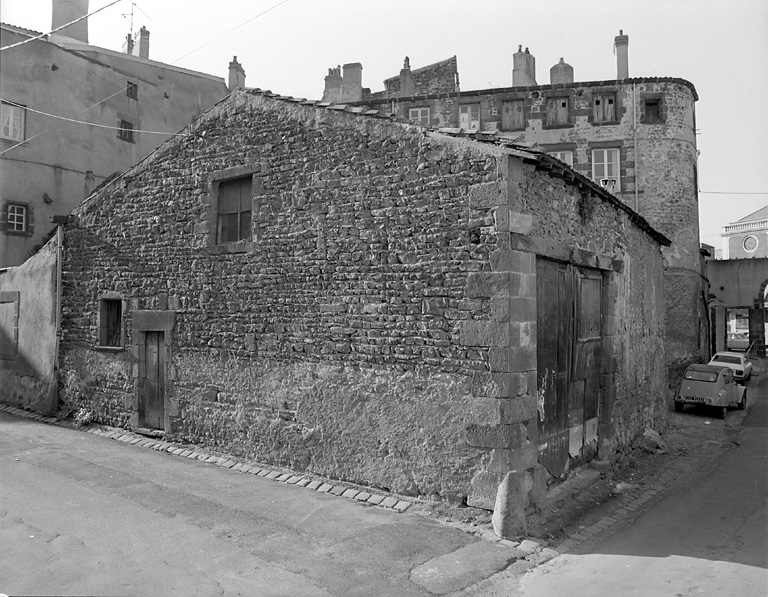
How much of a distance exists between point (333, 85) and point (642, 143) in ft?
44.0

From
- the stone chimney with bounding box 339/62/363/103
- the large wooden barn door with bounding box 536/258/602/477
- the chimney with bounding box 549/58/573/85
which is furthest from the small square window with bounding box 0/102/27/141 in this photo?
the chimney with bounding box 549/58/573/85

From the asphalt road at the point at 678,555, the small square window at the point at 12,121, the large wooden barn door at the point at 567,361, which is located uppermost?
the small square window at the point at 12,121

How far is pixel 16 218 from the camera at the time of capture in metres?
16.9

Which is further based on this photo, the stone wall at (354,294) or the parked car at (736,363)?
the parked car at (736,363)

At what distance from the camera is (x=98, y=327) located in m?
11.6

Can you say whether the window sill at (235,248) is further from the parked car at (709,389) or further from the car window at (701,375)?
the car window at (701,375)

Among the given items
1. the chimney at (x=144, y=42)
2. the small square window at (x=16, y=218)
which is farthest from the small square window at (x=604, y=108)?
the small square window at (x=16, y=218)

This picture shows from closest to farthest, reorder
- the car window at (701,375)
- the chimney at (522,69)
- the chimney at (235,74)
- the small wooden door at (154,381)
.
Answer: the small wooden door at (154,381)
the car window at (701,375)
the chimney at (235,74)
the chimney at (522,69)

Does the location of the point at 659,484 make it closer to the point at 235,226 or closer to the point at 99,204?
the point at 235,226

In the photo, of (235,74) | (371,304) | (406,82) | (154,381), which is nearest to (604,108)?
(406,82)

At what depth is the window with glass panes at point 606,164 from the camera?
2306 centimetres

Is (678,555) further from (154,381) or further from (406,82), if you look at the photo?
(406,82)

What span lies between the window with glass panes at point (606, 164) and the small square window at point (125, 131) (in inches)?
652

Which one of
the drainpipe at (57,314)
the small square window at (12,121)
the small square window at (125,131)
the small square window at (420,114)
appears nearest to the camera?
the drainpipe at (57,314)
